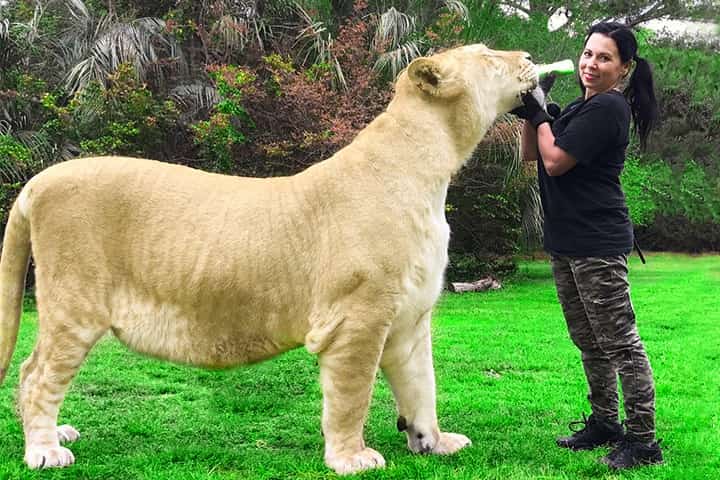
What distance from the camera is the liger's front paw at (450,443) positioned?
178 inches

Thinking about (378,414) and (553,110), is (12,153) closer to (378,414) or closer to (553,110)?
(378,414)

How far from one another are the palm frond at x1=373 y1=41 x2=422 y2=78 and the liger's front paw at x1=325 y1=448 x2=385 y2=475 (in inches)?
392

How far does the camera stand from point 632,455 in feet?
14.0

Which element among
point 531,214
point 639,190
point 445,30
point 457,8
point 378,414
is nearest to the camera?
point 378,414

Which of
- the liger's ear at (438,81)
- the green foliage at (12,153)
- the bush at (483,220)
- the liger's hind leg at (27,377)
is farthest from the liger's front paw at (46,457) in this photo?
the bush at (483,220)

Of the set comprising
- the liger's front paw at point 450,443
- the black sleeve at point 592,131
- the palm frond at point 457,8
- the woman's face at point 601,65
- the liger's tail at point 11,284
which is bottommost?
the liger's front paw at point 450,443

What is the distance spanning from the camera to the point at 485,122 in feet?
14.3

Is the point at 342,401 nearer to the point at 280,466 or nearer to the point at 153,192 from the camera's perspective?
the point at 280,466

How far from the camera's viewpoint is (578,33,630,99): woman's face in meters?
4.32

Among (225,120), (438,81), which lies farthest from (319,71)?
(438,81)

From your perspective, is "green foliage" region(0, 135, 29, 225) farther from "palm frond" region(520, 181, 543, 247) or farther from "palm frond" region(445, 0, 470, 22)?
"palm frond" region(520, 181, 543, 247)

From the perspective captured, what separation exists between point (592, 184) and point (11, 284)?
11.1ft

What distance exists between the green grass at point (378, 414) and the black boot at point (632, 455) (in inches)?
2.8

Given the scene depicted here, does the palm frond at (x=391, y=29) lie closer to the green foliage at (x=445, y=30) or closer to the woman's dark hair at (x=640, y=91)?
the green foliage at (x=445, y=30)
